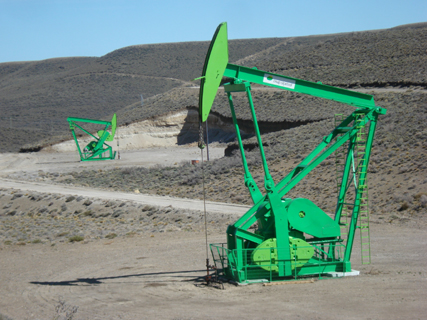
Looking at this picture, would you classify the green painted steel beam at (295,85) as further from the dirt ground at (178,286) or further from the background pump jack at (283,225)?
the dirt ground at (178,286)

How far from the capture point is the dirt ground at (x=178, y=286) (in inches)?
367

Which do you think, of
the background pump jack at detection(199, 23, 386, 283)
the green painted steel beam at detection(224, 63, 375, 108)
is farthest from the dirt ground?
the green painted steel beam at detection(224, 63, 375, 108)

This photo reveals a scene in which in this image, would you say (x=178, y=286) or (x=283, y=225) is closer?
(x=283, y=225)

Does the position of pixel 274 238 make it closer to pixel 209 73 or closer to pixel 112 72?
pixel 209 73

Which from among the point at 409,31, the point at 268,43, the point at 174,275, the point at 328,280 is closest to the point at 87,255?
the point at 174,275

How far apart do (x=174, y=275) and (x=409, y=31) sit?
6490cm

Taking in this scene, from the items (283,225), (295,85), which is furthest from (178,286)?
(295,85)

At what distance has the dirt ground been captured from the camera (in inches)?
367

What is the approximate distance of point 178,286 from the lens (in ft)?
38.5

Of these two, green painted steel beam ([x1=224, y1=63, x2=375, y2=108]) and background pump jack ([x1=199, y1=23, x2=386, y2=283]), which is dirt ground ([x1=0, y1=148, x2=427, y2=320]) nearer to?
background pump jack ([x1=199, y1=23, x2=386, y2=283])

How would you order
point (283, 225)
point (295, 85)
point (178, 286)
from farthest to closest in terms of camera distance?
1. point (178, 286)
2. point (295, 85)
3. point (283, 225)

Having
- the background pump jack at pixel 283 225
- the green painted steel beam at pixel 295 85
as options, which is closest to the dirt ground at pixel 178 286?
the background pump jack at pixel 283 225

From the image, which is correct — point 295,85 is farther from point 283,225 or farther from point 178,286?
point 178,286

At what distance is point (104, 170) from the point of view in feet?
128
